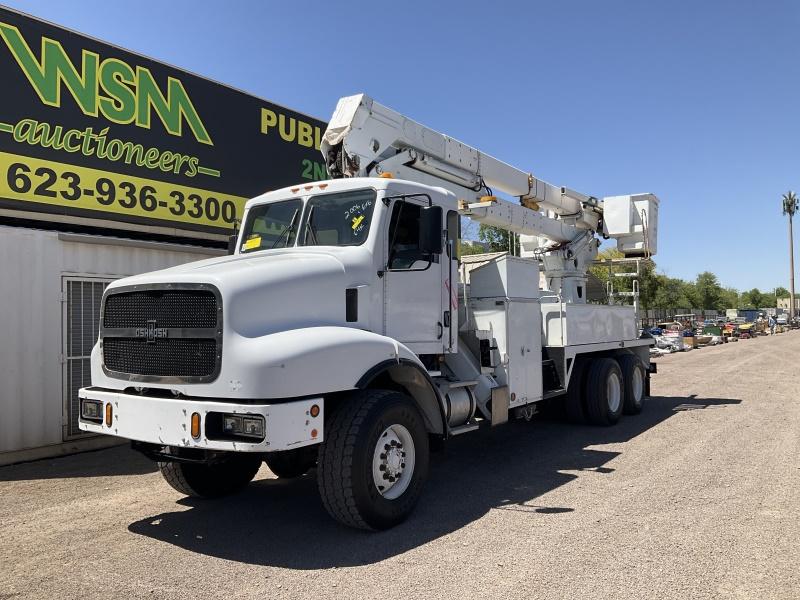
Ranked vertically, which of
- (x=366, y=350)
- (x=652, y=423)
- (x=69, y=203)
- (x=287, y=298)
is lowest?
→ (x=652, y=423)

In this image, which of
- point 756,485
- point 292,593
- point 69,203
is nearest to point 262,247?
point 292,593

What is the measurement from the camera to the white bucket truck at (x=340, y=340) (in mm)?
4320

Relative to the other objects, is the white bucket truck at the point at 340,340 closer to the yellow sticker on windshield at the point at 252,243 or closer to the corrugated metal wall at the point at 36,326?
the yellow sticker on windshield at the point at 252,243

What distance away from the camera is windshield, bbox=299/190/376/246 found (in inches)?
219

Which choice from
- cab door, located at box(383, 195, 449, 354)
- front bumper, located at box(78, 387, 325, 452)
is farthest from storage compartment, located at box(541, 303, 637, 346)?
front bumper, located at box(78, 387, 325, 452)

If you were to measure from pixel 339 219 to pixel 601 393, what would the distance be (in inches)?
215

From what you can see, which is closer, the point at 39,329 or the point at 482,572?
the point at 482,572

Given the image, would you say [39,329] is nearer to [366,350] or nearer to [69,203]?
[69,203]

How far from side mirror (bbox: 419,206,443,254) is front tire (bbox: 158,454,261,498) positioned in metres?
2.32

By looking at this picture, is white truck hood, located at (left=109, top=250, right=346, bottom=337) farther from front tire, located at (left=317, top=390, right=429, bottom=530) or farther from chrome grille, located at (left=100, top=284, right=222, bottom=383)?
front tire, located at (left=317, top=390, right=429, bottom=530)

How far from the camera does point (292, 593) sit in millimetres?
3770

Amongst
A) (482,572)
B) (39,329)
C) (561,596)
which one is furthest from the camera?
(39,329)

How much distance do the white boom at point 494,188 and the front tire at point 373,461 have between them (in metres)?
2.91

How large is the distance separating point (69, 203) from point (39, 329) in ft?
5.90
